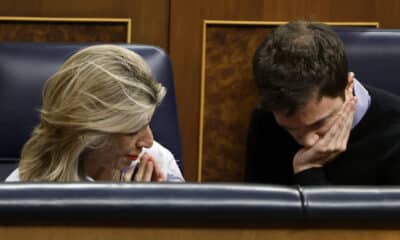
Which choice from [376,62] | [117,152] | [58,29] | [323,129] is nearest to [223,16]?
[58,29]

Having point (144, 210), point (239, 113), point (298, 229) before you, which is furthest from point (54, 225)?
point (239, 113)

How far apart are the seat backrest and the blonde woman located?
525 millimetres

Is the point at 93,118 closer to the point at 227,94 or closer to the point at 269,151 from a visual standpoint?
the point at 269,151

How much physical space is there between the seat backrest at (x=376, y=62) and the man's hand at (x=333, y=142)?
277 mm

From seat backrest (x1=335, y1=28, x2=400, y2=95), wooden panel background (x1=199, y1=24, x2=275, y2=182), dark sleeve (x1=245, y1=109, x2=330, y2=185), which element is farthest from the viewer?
wooden panel background (x1=199, y1=24, x2=275, y2=182)

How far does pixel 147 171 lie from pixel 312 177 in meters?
0.27

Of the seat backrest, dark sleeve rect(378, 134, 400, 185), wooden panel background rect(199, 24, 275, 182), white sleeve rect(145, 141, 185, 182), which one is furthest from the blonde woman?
wooden panel background rect(199, 24, 275, 182)

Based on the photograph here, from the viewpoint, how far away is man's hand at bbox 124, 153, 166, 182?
1127mm

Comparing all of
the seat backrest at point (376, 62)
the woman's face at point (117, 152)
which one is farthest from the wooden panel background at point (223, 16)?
the woman's face at point (117, 152)

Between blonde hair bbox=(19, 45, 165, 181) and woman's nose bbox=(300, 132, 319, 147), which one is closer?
blonde hair bbox=(19, 45, 165, 181)

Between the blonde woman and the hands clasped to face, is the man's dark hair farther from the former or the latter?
the blonde woman

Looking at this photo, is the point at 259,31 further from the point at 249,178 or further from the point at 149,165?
the point at 149,165

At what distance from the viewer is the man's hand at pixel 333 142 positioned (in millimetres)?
1155

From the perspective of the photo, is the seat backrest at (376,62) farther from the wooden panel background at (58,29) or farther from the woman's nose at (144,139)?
the wooden panel background at (58,29)
